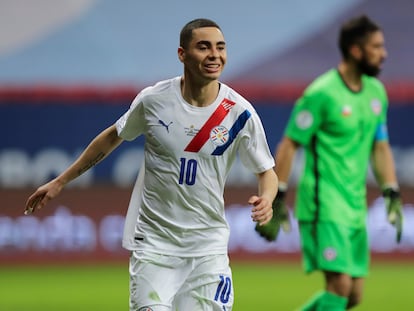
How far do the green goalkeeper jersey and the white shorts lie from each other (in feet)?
8.24

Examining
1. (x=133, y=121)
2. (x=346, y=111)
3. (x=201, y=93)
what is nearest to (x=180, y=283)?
(x=133, y=121)

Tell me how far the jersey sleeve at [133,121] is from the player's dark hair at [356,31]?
9.55ft

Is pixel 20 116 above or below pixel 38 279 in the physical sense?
above

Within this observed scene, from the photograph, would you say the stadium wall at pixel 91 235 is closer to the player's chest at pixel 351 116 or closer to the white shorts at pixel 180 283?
the player's chest at pixel 351 116

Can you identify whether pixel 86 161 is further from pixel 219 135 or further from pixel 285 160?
pixel 285 160

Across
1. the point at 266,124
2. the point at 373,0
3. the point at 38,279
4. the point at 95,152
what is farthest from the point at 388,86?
the point at 95,152

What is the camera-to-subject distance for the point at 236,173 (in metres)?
16.7

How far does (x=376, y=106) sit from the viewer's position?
31.1 ft

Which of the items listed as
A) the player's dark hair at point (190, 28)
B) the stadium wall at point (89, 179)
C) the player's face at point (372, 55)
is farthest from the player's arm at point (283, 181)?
the stadium wall at point (89, 179)

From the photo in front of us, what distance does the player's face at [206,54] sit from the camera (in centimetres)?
682

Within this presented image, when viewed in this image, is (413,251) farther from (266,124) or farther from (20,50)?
(20,50)

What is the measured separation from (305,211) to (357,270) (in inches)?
23.7

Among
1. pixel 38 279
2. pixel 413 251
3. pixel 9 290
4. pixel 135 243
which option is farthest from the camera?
pixel 413 251

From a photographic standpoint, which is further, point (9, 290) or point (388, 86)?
point (388, 86)
